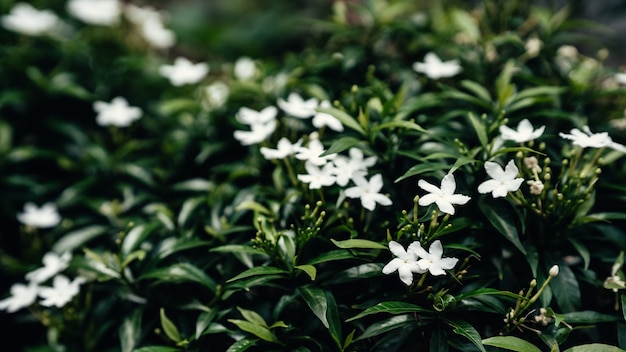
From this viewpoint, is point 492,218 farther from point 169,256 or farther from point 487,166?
point 169,256

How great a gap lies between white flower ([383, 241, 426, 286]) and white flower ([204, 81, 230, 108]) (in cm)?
130

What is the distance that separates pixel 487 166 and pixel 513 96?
0.56 meters

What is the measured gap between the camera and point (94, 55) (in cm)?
304

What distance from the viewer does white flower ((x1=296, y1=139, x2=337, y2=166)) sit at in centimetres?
166

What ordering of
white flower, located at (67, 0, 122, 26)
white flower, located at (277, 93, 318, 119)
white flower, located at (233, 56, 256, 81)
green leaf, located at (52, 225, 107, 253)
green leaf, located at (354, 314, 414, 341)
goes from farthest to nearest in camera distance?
white flower, located at (67, 0, 122, 26) < white flower, located at (233, 56, 256, 81) < green leaf, located at (52, 225, 107, 253) < white flower, located at (277, 93, 318, 119) < green leaf, located at (354, 314, 414, 341)

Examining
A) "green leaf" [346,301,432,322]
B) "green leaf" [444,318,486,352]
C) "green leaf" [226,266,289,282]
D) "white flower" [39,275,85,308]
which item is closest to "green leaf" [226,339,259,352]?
"green leaf" [226,266,289,282]

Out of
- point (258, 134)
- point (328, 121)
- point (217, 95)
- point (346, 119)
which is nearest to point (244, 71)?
point (217, 95)

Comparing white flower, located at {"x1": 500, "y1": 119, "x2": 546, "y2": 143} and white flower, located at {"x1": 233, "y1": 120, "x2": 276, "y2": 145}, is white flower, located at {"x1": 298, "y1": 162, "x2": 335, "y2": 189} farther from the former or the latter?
white flower, located at {"x1": 500, "y1": 119, "x2": 546, "y2": 143}

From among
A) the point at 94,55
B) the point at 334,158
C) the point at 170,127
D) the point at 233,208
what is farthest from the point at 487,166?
the point at 94,55

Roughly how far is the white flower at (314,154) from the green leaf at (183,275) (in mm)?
506

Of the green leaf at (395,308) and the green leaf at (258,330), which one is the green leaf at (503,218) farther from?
the green leaf at (258,330)

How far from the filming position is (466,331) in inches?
55.9

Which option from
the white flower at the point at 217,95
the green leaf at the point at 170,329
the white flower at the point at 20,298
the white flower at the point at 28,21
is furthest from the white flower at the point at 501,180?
the white flower at the point at 28,21

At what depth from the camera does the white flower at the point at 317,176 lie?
1.64m
